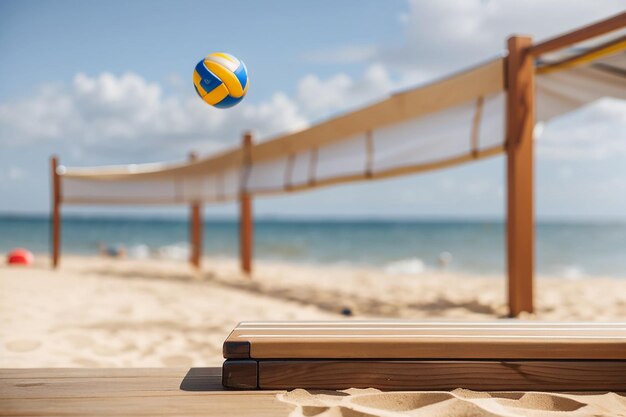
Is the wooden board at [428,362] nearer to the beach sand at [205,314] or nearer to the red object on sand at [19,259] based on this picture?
the beach sand at [205,314]

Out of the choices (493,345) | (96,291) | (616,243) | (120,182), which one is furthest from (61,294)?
(616,243)

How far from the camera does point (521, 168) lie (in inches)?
158

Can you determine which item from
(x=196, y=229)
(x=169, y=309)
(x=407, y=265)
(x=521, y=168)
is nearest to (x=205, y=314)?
(x=169, y=309)

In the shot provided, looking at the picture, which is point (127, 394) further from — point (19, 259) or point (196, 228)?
point (19, 259)

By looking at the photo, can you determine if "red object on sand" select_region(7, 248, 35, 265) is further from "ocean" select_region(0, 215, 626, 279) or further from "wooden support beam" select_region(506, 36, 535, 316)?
"ocean" select_region(0, 215, 626, 279)

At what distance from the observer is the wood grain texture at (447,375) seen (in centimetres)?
190

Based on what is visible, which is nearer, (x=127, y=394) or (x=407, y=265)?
(x=127, y=394)

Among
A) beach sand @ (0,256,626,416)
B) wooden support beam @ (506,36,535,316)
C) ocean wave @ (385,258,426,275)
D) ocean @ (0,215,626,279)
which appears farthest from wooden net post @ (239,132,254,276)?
ocean wave @ (385,258,426,275)

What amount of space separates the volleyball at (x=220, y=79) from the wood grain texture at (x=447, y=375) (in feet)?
5.53

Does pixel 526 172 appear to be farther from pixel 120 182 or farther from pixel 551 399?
pixel 120 182

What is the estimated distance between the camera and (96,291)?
19.3ft

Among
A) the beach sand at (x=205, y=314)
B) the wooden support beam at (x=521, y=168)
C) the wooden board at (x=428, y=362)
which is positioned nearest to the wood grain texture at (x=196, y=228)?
the beach sand at (x=205, y=314)

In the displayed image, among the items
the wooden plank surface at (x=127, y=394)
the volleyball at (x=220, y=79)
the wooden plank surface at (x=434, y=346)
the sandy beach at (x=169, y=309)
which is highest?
the volleyball at (x=220, y=79)

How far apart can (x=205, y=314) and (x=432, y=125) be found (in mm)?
2564
